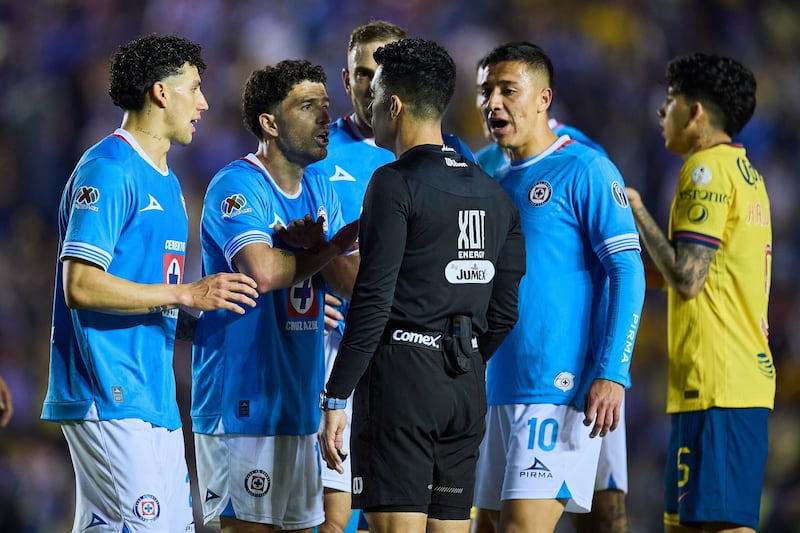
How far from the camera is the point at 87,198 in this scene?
133 inches

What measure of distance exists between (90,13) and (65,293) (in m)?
6.23

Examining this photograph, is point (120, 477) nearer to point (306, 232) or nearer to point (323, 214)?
point (306, 232)

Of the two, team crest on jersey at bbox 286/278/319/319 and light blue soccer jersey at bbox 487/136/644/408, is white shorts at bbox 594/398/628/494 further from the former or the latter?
team crest on jersey at bbox 286/278/319/319

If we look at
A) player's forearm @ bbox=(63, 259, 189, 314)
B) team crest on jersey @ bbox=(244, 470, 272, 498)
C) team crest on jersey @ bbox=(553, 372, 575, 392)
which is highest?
player's forearm @ bbox=(63, 259, 189, 314)

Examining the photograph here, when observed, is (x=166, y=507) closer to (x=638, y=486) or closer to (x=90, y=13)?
(x=638, y=486)

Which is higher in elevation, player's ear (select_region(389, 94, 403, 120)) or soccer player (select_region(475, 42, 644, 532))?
player's ear (select_region(389, 94, 403, 120))

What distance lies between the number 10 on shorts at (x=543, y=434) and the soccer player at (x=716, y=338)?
84 cm

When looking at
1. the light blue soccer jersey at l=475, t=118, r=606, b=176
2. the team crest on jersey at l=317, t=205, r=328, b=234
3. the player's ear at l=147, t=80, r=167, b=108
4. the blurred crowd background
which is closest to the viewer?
the player's ear at l=147, t=80, r=167, b=108

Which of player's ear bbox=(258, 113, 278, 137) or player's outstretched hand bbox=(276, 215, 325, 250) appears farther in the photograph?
player's ear bbox=(258, 113, 278, 137)

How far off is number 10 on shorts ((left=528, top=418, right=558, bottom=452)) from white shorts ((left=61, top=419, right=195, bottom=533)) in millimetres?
1439

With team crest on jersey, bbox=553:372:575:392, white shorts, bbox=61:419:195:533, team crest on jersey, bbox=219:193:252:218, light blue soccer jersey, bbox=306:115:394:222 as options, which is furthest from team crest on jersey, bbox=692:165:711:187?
white shorts, bbox=61:419:195:533

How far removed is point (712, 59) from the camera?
4871mm

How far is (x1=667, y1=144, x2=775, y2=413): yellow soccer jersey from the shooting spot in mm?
4496

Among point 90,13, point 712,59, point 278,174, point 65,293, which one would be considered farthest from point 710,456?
point 90,13
